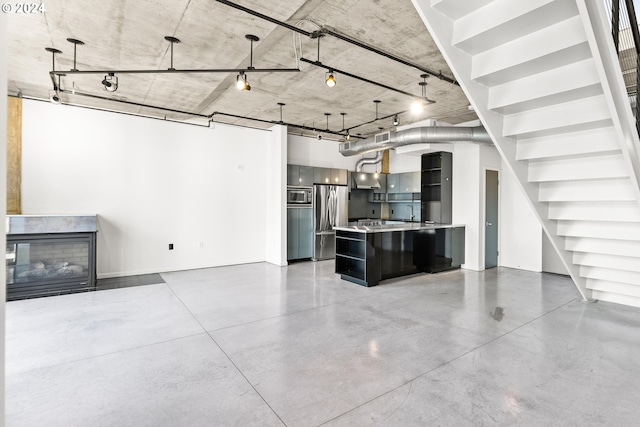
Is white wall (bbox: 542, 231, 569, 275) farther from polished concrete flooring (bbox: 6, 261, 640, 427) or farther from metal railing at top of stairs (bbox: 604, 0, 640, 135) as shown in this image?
metal railing at top of stairs (bbox: 604, 0, 640, 135)

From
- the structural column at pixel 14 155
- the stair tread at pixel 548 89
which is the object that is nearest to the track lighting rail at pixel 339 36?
the stair tread at pixel 548 89

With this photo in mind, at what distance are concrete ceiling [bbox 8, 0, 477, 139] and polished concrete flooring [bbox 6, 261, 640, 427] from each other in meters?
3.24

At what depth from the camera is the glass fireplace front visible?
4695mm

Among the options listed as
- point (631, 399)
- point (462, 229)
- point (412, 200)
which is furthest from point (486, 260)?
point (631, 399)

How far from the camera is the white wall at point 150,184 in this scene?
549 centimetres

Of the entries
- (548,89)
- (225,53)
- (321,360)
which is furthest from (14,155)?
(548,89)

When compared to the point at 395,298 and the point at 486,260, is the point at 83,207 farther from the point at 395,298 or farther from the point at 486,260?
the point at 486,260

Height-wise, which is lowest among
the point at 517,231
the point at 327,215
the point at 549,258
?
the point at 549,258

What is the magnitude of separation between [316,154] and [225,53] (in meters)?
4.74

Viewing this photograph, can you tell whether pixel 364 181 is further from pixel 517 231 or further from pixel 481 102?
pixel 481 102

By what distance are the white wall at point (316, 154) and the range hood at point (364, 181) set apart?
0.53 m

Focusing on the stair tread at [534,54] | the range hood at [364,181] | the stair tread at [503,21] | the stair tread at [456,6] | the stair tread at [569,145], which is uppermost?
the stair tread at [456,6]

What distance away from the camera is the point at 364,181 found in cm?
879

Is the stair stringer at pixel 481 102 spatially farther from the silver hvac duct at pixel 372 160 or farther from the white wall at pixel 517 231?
the silver hvac duct at pixel 372 160
